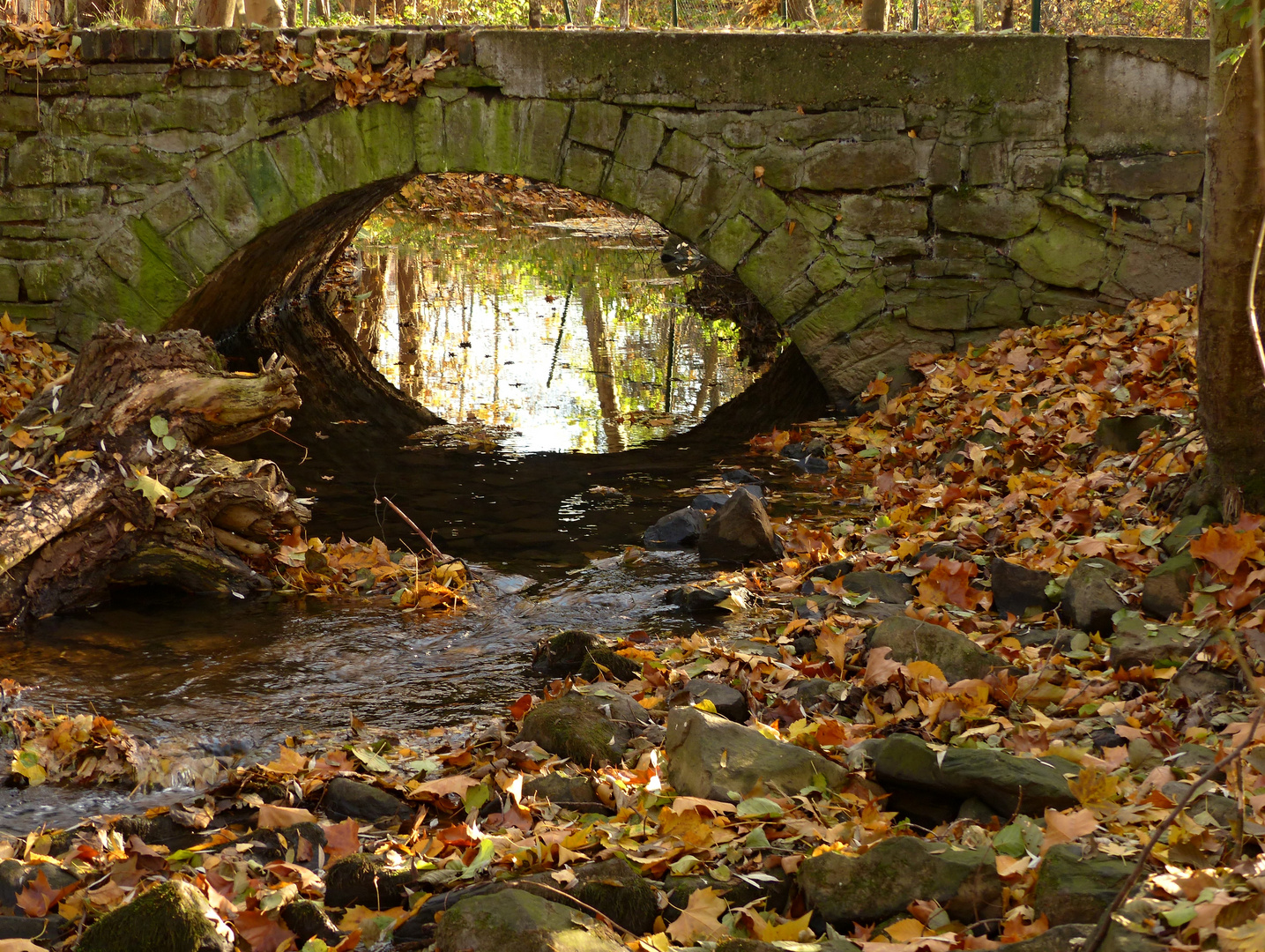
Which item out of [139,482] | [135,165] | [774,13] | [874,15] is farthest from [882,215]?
[774,13]

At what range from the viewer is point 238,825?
2869 mm

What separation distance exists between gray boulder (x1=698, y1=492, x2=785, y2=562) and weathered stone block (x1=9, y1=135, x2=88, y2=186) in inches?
186

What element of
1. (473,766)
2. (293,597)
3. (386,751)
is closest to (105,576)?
(293,597)

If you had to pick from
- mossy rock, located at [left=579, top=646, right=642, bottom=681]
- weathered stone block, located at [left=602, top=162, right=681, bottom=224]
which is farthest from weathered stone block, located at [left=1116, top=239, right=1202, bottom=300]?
mossy rock, located at [left=579, top=646, right=642, bottom=681]

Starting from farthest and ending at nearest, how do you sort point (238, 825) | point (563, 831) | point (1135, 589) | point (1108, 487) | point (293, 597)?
point (293, 597)
point (1108, 487)
point (1135, 589)
point (238, 825)
point (563, 831)

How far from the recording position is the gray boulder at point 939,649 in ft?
10.3

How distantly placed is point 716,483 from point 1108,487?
225 centimetres

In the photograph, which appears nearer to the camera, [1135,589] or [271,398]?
[1135,589]

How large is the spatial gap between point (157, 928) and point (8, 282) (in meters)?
6.38

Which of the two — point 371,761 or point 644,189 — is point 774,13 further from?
point 371,761

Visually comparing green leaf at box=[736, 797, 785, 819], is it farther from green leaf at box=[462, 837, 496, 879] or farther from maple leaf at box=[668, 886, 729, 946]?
green leaf at box=[462, 837, 496, 879]

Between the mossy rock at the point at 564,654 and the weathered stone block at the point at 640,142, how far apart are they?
3656mm

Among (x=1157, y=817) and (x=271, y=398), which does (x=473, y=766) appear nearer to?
(x=1157, y=817)

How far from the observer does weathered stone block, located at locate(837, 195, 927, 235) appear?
6777mm
